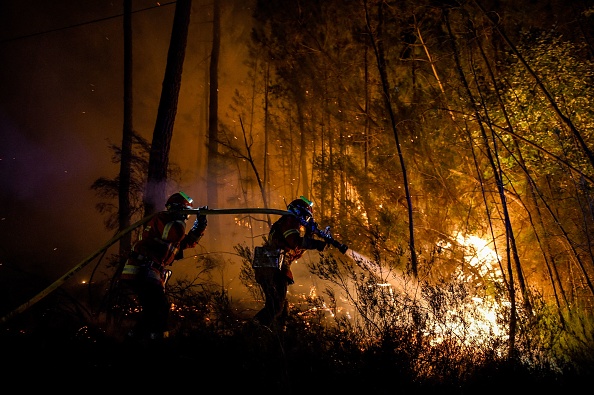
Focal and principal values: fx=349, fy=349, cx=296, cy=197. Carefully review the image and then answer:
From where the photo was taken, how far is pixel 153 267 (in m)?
4.14

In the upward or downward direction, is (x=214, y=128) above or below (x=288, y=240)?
above

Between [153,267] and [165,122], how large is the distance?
3116 mm

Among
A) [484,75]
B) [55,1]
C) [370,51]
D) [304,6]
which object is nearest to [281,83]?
[304,6]

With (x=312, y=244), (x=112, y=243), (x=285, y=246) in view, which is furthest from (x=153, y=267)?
(x=312, y=244)

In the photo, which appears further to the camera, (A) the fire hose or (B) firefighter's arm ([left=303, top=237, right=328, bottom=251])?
(B) firefighter's arm ([left=303, top=237, right=328, bottom=251])

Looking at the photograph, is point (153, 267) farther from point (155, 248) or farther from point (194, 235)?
point (194, 235)

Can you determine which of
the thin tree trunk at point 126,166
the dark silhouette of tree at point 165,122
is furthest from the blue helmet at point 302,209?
the thin tree trunk at point 126,166

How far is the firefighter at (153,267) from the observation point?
399 centimetres

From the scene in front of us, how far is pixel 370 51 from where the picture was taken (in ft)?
29.0

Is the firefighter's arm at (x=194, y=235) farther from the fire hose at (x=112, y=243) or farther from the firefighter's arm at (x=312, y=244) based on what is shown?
the firefighter's arm at (x=312, y=244)

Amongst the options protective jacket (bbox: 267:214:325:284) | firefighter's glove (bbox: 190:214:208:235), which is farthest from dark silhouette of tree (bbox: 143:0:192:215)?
protective jacket (bbox: 267:214:325:284)

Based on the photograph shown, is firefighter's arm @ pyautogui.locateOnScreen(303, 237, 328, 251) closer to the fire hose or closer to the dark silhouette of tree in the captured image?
the fire hose

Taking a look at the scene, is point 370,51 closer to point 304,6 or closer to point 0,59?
point 304,6

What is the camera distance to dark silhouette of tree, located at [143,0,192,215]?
5996mm
